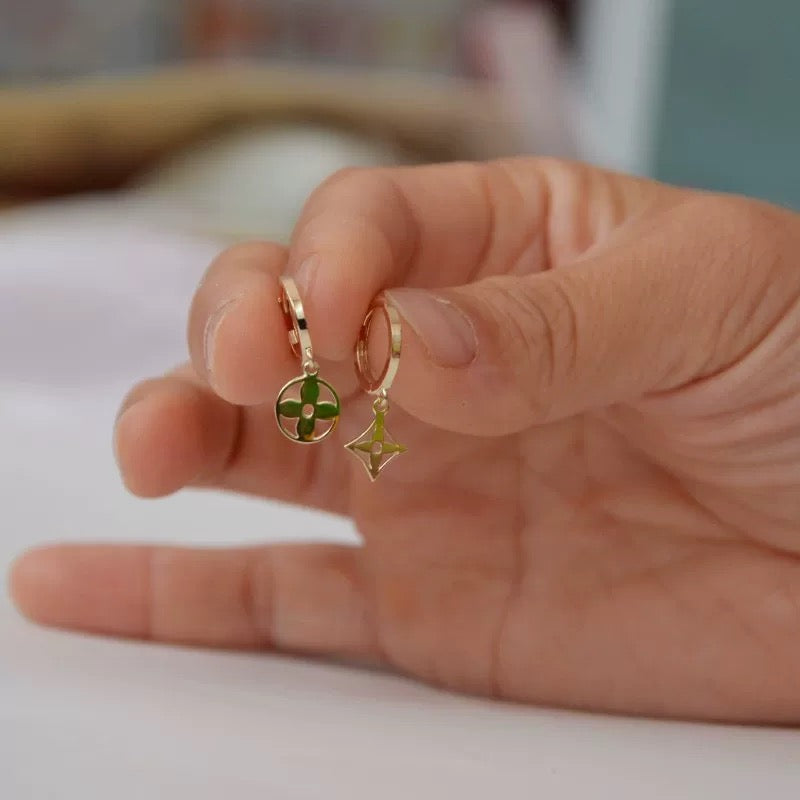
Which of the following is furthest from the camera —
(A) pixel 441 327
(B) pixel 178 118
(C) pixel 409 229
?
(B) pixel 178 118

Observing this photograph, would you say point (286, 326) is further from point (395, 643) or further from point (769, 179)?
point (769, 179)

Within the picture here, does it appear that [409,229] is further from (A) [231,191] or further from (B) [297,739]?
(A) [231,191]

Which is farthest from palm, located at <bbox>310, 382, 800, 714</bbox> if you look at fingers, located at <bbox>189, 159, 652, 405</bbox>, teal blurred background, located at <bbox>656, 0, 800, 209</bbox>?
teal blurred background, located at <bbox>656, 0, 800, 209</bbox>

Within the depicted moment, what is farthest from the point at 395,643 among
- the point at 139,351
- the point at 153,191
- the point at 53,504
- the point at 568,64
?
the point at 568,64

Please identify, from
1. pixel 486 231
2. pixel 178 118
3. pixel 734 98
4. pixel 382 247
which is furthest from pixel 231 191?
pixel 382 247

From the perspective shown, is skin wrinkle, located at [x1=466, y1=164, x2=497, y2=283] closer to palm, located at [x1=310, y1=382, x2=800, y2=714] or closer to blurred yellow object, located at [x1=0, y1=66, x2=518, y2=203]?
palm, located at [x1=310, y1=382, x2=800, y2=714]

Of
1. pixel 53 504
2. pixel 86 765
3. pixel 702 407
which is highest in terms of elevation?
pixel 702 407

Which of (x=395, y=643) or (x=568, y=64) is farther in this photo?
(x=568, y=64)
